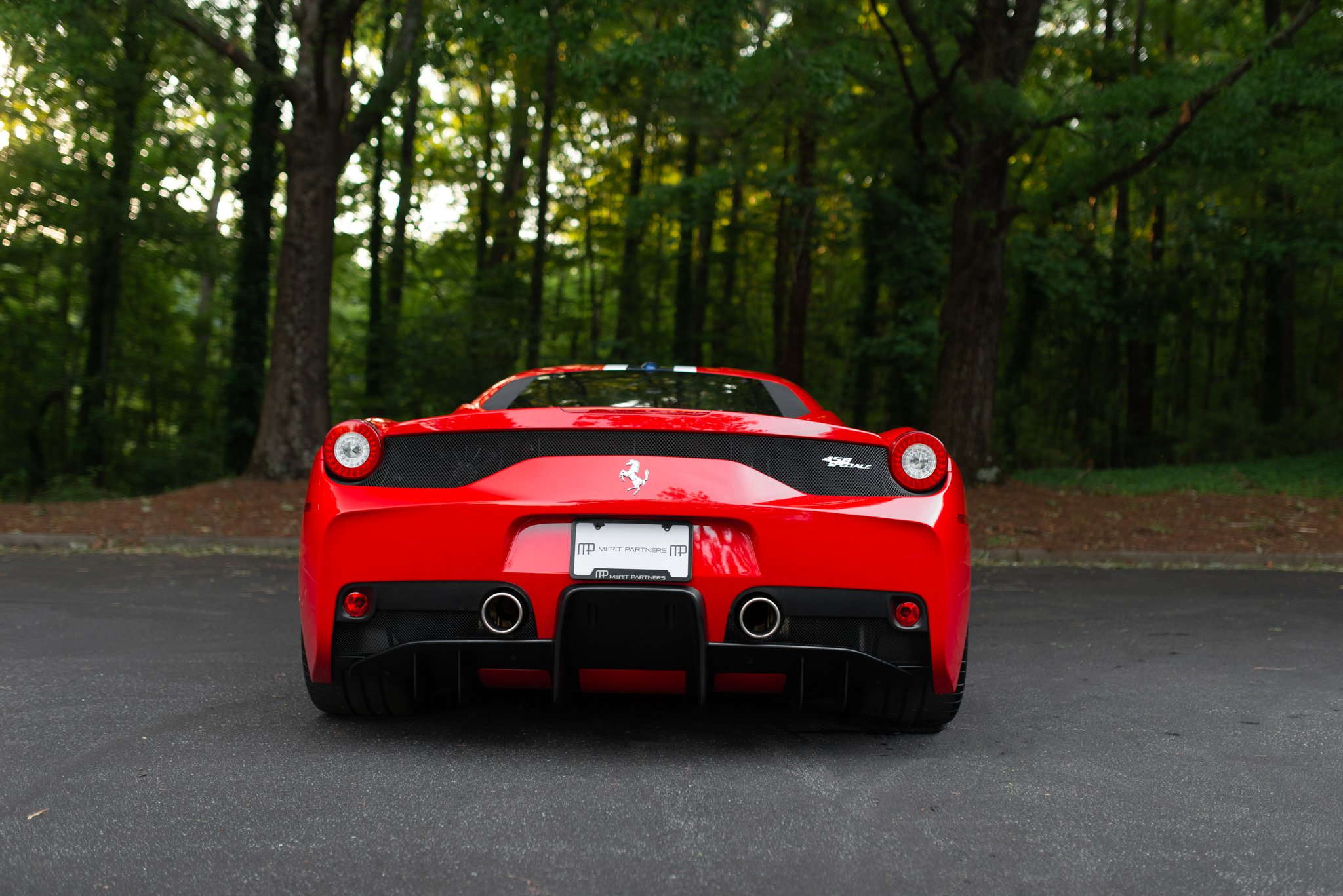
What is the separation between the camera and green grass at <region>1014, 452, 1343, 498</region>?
48.3 ft

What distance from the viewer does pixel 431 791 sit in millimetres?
2986

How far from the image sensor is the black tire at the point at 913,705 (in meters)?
3.47

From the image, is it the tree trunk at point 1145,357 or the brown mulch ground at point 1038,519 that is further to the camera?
the tree trunk at point 1145,357

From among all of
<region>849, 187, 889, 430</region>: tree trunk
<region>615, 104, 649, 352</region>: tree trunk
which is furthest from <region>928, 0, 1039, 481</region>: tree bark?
<region>615, 104, 649, 352</region>: tree trunk

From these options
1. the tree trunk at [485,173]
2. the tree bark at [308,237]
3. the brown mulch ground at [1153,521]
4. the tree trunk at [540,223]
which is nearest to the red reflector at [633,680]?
the brown mulch ground at [1153,521]

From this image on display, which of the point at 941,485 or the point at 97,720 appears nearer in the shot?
the point at 941,485

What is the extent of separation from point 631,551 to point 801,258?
57.0 ft

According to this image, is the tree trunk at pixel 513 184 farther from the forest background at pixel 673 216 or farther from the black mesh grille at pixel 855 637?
the black mesh grille at pixel 855 637

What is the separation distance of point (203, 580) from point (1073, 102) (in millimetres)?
10217

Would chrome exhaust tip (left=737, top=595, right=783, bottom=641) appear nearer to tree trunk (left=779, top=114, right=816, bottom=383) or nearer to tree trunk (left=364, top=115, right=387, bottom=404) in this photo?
tree trunk (left=779, top=114, right=816, bottom=383)

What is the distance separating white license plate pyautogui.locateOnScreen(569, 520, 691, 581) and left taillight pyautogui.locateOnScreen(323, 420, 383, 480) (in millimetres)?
676

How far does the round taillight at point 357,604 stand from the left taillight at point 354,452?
347 millimetres

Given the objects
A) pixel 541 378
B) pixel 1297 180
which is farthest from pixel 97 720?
pixel 1297 180

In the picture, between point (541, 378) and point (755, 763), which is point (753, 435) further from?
point (541, 378)
